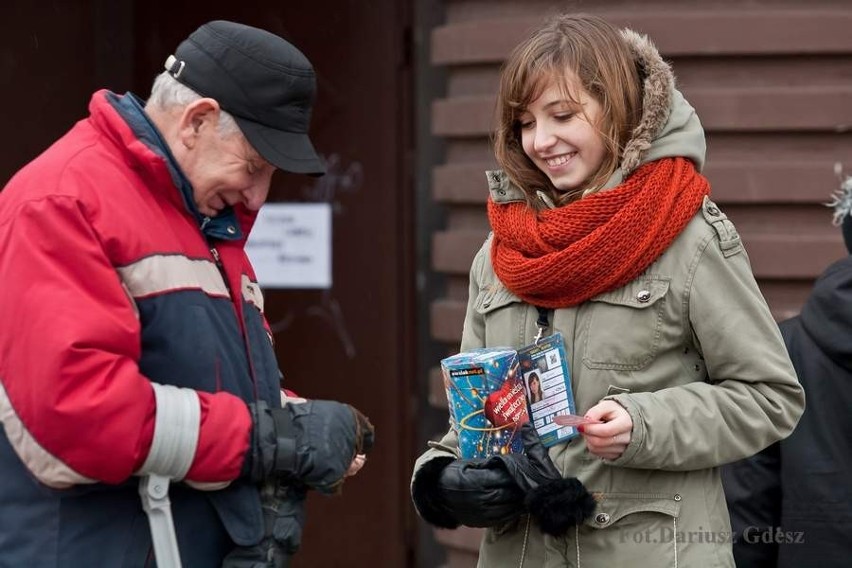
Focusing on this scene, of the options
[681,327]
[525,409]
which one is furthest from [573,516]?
[681,327]

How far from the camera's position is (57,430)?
2354mm

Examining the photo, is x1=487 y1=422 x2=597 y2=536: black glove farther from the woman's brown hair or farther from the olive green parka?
the woman's brown hair

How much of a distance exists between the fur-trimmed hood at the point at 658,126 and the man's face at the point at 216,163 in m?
0.77

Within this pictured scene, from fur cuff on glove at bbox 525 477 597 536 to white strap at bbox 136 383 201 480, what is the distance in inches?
28.4

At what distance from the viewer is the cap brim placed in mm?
2660

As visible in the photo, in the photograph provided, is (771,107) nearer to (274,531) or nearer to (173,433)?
(274,531)

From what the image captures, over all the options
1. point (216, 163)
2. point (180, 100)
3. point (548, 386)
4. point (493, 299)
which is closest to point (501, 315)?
point (493, 299)

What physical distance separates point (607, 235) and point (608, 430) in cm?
41

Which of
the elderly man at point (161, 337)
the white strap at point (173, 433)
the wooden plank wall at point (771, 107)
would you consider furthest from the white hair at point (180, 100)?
the wooden plank wall at point (771, 107)

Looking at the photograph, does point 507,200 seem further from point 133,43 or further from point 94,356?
point 133,43

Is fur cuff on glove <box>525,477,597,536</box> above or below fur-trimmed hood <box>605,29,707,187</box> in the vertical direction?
below

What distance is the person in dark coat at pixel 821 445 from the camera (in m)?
3.26

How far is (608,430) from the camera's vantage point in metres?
2.70

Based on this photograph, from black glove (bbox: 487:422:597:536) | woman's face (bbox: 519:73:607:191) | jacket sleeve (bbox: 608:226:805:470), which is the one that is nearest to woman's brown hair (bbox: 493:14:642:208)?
woman's face (bbox: 519:73:607:191)
